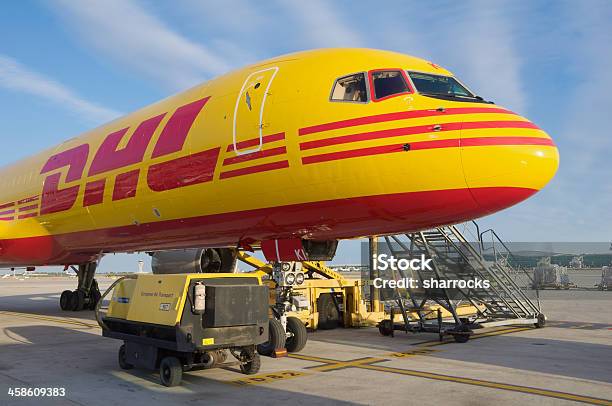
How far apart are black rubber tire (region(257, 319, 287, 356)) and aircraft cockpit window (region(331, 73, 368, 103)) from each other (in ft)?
14.7

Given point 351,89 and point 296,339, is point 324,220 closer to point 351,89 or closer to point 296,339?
point 351,89

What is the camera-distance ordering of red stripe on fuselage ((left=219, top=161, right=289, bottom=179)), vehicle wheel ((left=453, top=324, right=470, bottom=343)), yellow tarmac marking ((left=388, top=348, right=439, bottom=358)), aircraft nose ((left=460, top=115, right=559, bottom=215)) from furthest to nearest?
1. vehicle wheel ((left=453, top=324, right=470, bottom=343))
2. yellow tarmac marking ((left=388, top=348, right=439, bottom=358))
3. red stripe on fuselage ((left=219, top=161, right=289, bottom=179))
4. aircraft nose ((left=460, top=115, right=559, bottom=215))

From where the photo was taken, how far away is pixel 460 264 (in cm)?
1630

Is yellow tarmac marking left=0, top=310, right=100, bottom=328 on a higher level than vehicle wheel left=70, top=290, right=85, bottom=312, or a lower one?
lower

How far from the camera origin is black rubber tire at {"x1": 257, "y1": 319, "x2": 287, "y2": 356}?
1059 cm

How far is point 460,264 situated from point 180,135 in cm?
914

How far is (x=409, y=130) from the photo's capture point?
27.6 ft

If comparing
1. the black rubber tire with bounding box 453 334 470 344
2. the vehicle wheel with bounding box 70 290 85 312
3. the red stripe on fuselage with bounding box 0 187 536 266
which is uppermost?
the red stripe on fuselage with bounding box 0 187 536 266

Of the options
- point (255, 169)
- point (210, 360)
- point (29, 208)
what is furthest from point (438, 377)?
point (29, 208)

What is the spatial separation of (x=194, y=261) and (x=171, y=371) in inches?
315

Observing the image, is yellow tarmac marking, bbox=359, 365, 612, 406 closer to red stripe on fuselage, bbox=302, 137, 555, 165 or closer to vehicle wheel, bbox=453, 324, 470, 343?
red stripe on fuselage, bbox=302, 137, 555, 165

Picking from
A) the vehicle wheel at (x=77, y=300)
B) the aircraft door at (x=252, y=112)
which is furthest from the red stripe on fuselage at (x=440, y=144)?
the vehicle wheel at (x=77, y=300)

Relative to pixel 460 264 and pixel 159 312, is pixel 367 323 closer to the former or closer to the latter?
pixel 460 264

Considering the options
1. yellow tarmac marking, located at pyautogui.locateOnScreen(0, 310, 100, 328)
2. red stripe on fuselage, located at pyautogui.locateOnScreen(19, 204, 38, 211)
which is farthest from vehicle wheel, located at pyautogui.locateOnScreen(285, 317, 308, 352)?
red stripe on fuselage, located at pyautogui.locateOnScreen(19, 204, 38, 211)
